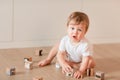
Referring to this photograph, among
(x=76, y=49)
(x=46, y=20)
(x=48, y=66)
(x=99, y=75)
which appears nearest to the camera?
(x=99, y=75)

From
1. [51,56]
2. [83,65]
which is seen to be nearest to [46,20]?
[51,56]

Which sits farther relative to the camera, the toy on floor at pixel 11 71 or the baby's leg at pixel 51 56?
the baby's leg at pixel 51 56

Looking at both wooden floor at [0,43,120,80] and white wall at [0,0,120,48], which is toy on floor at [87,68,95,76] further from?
white wall at [0,0,120,48]

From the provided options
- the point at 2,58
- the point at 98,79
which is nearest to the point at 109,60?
the point at 98,79

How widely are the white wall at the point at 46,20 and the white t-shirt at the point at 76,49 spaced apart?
0.63 meters

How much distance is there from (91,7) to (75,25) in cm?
85

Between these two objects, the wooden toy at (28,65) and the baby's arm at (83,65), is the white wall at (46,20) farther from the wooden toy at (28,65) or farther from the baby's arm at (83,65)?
the baby's arm at (83,65)

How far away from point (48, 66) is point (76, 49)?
0.25 metres

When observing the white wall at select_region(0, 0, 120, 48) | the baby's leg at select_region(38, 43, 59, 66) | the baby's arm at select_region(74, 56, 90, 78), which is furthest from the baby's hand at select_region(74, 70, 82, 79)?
the white wall at select_region(0, 0, 120, 48)

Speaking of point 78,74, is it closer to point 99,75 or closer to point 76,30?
point 99,75

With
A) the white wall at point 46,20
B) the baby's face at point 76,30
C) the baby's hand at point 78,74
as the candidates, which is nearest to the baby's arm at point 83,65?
the baby's hand at point 78,74

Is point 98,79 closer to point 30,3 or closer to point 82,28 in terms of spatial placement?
point 82,28

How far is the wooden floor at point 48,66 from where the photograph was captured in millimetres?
1897

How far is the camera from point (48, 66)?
2.09 m
